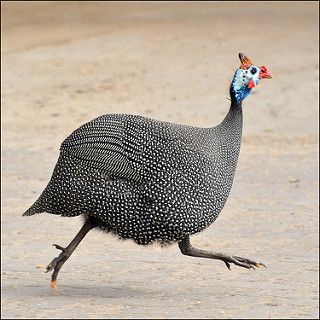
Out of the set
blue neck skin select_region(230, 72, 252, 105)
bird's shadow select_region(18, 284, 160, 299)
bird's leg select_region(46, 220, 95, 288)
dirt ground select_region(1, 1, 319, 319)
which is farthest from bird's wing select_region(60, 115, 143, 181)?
bird's shadow select_region(18, 284, 160, 299)

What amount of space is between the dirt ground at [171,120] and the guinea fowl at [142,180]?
0.87 meters

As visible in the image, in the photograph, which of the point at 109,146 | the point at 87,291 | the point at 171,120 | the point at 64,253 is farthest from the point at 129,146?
the point at 171,120

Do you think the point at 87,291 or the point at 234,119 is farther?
the point at 87,291

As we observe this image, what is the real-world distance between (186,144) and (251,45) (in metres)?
10.5

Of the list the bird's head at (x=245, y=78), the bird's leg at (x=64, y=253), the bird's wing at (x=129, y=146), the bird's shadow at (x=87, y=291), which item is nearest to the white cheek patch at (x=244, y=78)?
the bird's head at (x=245, y=78)

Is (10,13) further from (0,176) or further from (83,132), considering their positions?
(83,132)

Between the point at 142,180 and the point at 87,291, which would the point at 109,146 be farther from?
the point at 87,291

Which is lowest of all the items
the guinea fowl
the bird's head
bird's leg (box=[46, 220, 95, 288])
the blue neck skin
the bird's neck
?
bird's leg (box=[46, 220, 95, 288])

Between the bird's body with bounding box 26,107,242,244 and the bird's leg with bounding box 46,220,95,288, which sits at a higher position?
the bird's body with bounding box 26,107,242,244

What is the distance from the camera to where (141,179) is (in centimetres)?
528

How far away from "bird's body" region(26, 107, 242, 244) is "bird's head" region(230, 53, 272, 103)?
1.95 feet

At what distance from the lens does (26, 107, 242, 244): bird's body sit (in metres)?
5.12

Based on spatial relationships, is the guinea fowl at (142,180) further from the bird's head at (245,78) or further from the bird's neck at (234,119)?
the bird's head at (245,78)

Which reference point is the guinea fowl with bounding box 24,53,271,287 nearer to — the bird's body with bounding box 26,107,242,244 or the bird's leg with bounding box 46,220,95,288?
the bird's body with bounding box 26,107,242,244
